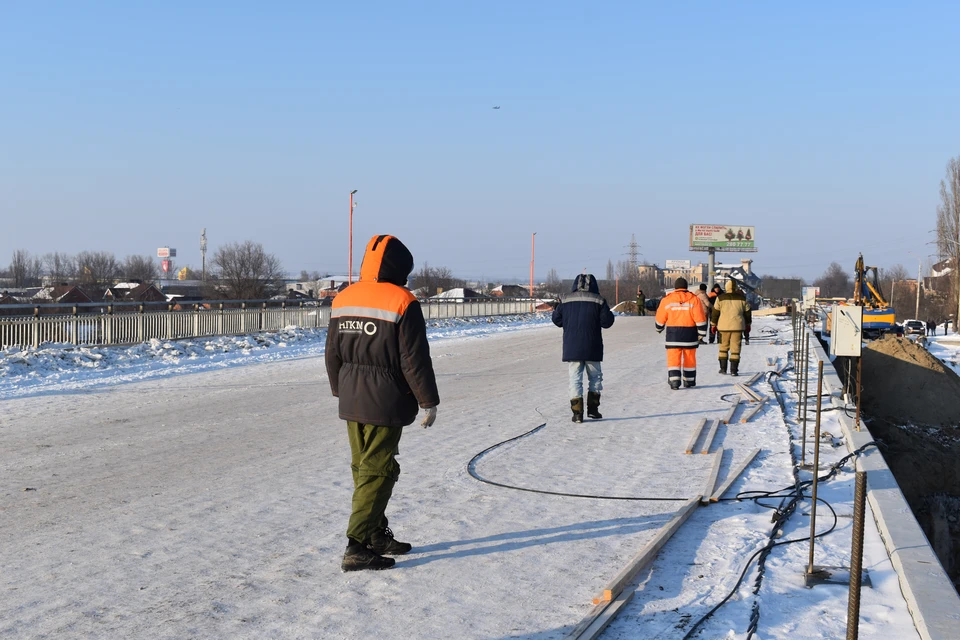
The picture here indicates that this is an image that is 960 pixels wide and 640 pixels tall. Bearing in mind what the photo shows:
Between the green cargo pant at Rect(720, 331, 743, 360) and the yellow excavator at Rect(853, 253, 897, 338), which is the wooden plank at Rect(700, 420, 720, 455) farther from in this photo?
the yellow excavator at Rect(853, 253, 897, 338)

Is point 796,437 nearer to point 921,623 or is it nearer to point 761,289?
point 921,623

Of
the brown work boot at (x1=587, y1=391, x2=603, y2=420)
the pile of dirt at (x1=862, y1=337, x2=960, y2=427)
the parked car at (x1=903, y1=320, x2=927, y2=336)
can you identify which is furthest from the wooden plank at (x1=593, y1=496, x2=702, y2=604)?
the parked car at (x1=903, y1=320, x2=927, y2=336)

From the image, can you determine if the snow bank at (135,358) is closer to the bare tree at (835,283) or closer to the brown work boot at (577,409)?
the brown work boot at (577,409)

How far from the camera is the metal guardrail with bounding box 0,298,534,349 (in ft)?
71.7

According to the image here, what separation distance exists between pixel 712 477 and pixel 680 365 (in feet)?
24.7

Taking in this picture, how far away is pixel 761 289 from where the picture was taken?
90625 millimetres

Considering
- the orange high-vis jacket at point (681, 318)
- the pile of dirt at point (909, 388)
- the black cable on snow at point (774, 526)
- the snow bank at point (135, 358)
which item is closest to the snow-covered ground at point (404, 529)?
the black cable on snow at point (774, 526)

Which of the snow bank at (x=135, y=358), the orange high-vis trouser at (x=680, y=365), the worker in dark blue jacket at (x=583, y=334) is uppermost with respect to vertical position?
the worker in dark blue jacket at (x=583, y=334)

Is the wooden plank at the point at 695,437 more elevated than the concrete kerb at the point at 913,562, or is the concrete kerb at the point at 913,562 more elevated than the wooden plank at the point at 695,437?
the concrete kerb at the point at 913,562

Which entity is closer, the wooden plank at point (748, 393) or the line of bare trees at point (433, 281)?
the wooden plank at point (748, 393)

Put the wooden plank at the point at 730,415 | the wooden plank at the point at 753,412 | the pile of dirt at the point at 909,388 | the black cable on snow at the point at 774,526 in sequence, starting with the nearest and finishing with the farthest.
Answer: the black cable on snow at the point at 774,526 < the wooden plank at the point at 730,415 < the wooden plank at the point at 753,412 < the pile of dirt at the point at 909,388

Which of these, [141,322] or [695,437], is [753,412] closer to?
[695,437]

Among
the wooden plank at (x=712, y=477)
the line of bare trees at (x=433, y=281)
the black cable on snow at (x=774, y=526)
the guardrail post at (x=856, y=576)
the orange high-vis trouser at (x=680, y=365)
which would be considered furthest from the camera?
the line of bare trees at (x=433, y=281)

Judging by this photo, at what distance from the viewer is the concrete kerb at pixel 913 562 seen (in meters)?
4.44
